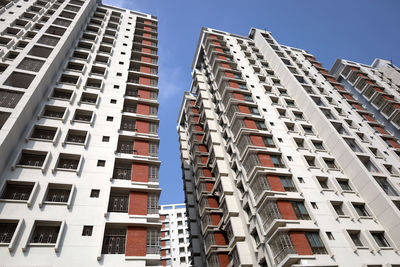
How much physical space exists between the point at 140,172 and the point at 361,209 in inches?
842

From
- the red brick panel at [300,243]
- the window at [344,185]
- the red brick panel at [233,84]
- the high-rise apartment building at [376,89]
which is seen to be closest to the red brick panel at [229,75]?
the red brick panel at [233,84]

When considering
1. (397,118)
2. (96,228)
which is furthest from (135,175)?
(397,118)

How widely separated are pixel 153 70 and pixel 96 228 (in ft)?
71.9

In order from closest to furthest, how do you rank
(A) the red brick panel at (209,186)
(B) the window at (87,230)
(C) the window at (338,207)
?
1. (B) the window at (87,230)
2. (C) the window at (338,207)
3. (A) the red brick panel at (209,186)

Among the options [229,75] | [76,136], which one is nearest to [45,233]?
[76,136]

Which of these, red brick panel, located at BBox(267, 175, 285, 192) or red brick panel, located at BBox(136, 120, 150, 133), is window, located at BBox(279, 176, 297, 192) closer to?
red brick panel, located at BBox(267, 175, 285, 192)

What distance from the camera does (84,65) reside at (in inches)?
1180

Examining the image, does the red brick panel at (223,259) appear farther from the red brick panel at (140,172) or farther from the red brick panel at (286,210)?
the red brick panel at (140,172)

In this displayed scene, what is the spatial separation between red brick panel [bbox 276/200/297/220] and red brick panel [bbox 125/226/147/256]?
11.4 metres

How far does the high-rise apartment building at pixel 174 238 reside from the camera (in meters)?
61.0

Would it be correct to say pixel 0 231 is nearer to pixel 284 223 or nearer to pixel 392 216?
pixel 284 223

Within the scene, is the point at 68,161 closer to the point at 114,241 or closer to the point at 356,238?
the point at 114,241

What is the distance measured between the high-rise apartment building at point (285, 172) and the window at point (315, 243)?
10 cm

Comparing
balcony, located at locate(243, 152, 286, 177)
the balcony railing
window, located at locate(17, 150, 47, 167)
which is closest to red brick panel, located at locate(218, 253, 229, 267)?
balcony, located at locate(243, 152, 286, 177)
